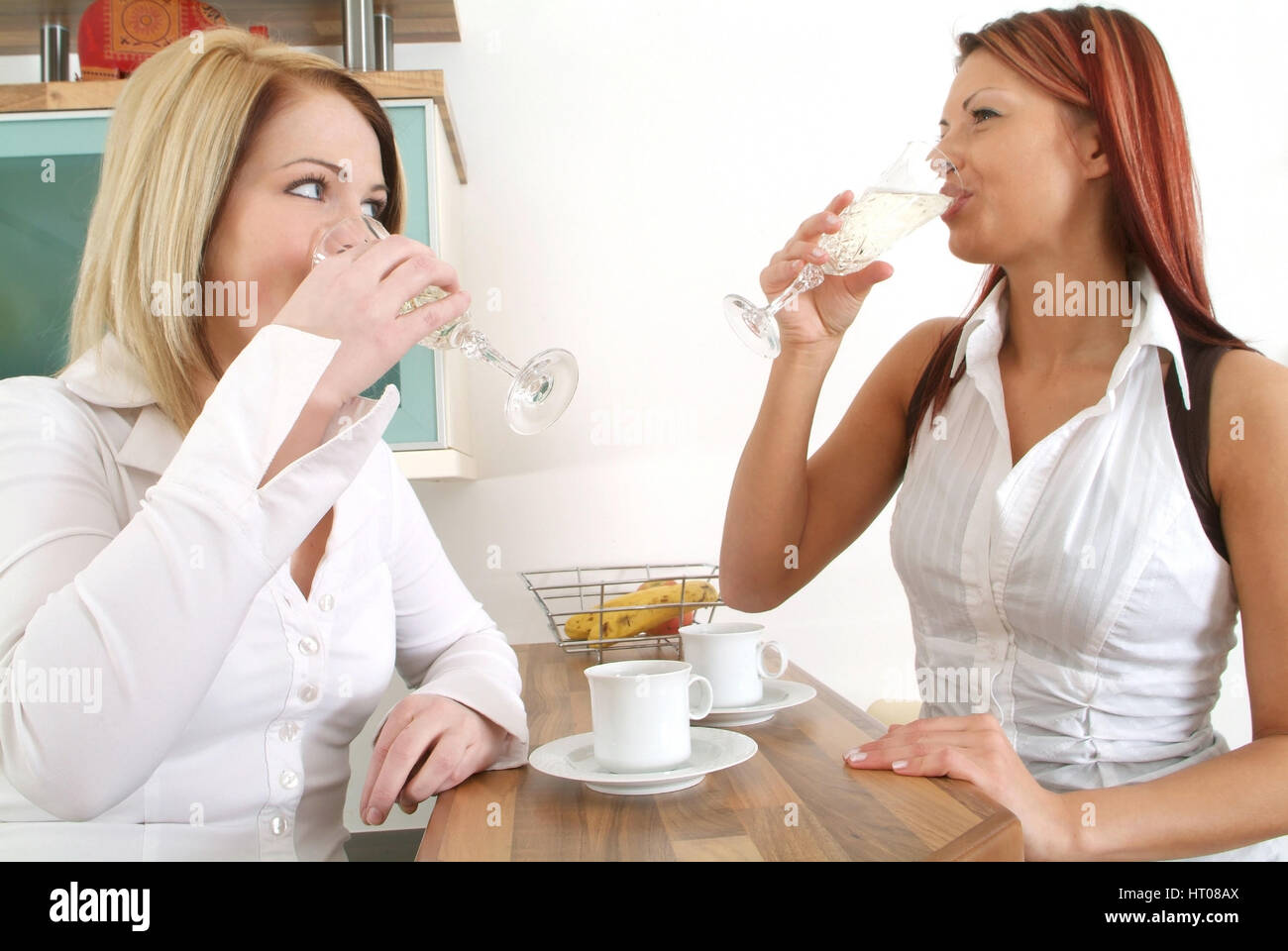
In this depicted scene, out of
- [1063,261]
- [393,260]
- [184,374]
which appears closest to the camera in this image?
[393,260]

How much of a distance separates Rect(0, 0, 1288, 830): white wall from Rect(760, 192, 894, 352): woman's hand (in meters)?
0.82

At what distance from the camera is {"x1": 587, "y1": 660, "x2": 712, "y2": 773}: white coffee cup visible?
76cm

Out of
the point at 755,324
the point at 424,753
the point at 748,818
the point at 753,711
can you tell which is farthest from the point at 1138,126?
the point at 424,753

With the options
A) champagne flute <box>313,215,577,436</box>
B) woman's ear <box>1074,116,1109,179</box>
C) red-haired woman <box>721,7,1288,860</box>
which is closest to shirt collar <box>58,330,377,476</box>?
champagne flute <box>313,215,577,436</box>

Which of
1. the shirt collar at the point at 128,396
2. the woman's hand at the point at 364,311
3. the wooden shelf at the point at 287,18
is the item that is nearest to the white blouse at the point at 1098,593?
the woman's hand at the point at 364,311

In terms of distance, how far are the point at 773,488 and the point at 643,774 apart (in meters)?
0.55

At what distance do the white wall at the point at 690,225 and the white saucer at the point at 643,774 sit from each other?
1094 mm

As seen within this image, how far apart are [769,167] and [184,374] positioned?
4.60 feet

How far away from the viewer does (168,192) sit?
88cm

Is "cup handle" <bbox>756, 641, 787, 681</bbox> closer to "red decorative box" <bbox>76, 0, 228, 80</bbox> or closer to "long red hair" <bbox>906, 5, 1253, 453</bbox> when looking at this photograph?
"long red hair" <bbox>906, 5, 1253, 453</bbox>

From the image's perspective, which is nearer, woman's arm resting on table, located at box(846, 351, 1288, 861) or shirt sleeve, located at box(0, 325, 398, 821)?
shirt sleeve, located at box(0, 325, 398, 821)
